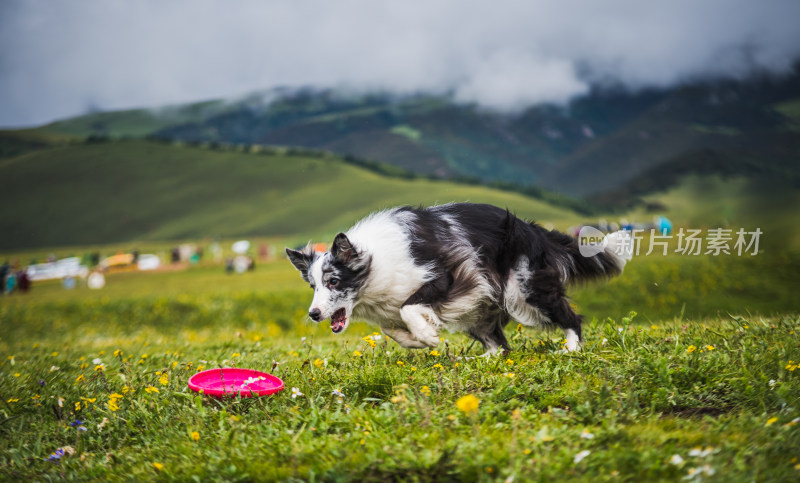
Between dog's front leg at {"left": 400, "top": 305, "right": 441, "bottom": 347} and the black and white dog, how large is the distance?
10 millimetres

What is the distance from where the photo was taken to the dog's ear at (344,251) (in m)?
5.96

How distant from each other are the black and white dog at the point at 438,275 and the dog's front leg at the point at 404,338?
1cm

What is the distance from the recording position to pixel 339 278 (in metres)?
6.03

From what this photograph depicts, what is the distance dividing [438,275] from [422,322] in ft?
1.84

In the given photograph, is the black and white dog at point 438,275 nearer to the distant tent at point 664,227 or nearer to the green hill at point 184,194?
the distant tent at point 664,227

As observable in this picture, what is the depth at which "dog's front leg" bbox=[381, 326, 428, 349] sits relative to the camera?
5.98 m

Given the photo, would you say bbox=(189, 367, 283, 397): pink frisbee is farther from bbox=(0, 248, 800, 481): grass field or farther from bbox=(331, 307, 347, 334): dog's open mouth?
bbox=(331, 307, 347, 334): dog's open mouth

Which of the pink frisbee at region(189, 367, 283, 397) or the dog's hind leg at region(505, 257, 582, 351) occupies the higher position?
the dog's hind leg at region(505, 257, 582, 351)

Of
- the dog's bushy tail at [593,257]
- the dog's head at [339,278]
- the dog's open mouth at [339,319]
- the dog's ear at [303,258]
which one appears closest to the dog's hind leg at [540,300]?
the dog's bushy tail at [593,257]

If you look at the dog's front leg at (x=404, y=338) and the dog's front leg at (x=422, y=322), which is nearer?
the dog's front leg at (x=422, y=322)

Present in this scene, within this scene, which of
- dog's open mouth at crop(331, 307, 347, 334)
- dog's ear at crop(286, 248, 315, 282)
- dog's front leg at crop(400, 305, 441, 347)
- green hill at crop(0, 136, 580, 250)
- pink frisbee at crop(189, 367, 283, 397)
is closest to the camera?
pink frisbee at crop(189, 367, 283, 397)

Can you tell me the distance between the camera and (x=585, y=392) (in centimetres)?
437

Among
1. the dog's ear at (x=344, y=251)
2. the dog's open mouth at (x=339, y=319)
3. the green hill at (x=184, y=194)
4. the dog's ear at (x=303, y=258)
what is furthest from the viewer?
the green hill at (x=184, y=194)

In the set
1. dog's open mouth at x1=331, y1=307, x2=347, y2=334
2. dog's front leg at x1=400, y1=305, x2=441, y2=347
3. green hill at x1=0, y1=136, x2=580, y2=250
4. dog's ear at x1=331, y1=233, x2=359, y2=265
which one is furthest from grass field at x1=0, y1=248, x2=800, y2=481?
green hill at x1=0, y1=136, x2=580, y2=250
